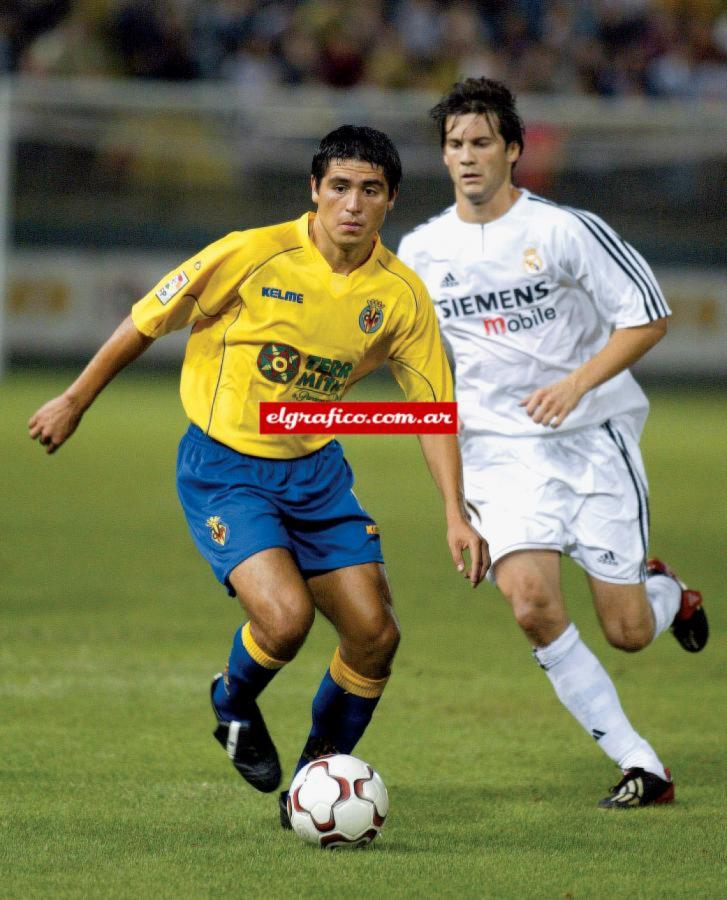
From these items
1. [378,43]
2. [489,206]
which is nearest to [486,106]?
[489,206]

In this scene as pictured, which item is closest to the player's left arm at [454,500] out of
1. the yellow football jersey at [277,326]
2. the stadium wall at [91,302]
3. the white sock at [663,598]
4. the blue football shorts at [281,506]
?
the yellow football jersey at [277,326]

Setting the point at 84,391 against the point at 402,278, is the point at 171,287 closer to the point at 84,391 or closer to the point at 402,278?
the point at 84,391

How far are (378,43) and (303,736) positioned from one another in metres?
15.7

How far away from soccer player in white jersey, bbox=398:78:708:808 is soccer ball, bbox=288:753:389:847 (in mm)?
982

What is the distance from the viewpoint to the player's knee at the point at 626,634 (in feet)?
17.7

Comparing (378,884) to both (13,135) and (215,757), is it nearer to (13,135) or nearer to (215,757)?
(215,757)

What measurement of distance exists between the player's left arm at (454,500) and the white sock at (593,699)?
0.56m

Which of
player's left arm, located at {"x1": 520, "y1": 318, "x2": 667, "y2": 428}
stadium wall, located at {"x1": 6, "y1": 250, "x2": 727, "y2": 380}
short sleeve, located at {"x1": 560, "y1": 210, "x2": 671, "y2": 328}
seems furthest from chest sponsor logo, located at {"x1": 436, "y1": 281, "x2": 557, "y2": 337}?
stadium wall, located at {"x1": 6, "y1": 250, "x2": 727, "y2": 380}

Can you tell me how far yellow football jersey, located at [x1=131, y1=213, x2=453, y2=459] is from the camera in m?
4.58

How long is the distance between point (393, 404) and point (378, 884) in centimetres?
121

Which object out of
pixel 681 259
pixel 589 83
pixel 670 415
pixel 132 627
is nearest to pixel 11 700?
pixel 132 627

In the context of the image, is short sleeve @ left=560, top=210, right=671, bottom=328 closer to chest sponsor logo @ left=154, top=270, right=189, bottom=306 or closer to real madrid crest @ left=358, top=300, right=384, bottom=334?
real madrid crest @ left=358, top=300, right=384, bottom=334

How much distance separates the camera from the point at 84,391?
447 centimetres

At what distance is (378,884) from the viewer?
390cm
